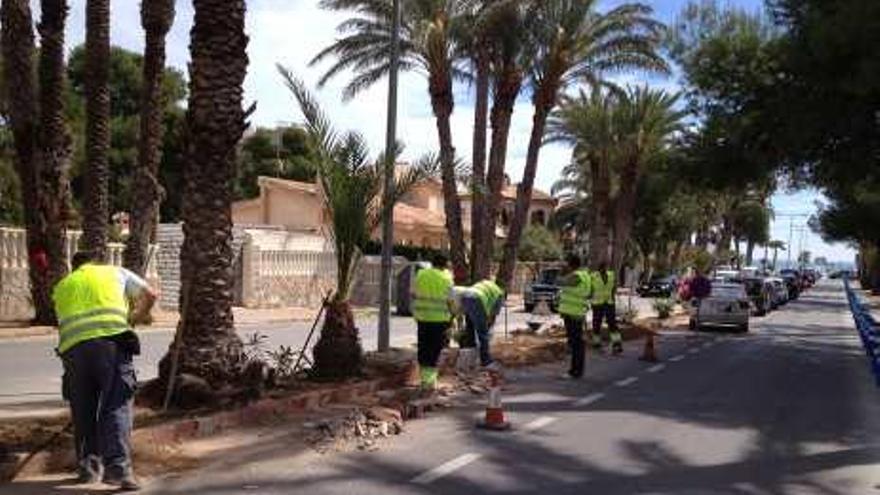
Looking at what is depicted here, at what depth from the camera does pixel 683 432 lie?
12742 millimetres

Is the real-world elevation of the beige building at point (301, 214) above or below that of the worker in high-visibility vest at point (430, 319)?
above

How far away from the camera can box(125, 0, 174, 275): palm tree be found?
27.6 meters

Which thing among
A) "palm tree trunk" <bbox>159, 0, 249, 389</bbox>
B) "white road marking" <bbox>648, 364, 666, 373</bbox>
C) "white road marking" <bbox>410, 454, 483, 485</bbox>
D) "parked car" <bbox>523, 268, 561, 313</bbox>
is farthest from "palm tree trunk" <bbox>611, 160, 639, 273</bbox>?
"white road marking" <bbox>410, 454, 483, 485</bbox>

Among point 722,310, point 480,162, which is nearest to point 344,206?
point 480,162

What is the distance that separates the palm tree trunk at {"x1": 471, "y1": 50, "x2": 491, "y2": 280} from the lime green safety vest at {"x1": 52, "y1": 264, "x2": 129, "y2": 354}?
16569 mm

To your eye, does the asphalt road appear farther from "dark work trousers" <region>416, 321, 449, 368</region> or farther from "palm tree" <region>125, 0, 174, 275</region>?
"palm tree" <region>125, 0, 174, 275</region>

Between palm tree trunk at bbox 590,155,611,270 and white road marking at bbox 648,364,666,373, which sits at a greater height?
palm tree trunk at bbox 590,155,611,270

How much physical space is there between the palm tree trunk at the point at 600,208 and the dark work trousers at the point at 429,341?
58.1 ft

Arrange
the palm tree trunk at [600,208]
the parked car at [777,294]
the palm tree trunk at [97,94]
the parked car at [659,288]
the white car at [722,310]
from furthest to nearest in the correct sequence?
the parked car at [659,288] < the parked car at [777,294] < the palm tree trunk at [600,208] < the white car at [722,310] < the palm tree trunk at [97,94]

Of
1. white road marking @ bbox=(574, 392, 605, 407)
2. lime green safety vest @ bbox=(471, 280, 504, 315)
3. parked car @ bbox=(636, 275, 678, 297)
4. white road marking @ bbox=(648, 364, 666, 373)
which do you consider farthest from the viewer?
parked car @ bbox=(636, 275, 678, 297)

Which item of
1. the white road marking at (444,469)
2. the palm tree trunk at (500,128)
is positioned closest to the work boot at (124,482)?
the white road marking at (444,469)

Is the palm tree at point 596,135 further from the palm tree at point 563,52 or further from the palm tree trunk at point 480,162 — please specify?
the palm tree trunk at point 480,162

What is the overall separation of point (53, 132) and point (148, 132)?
2.51 meters

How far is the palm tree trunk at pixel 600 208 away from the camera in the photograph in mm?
35219
